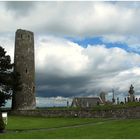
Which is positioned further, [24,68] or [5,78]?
[24,68]

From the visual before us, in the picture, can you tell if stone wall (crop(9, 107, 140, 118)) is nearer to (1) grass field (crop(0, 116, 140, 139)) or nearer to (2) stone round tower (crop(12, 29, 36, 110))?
(2) stone round tower (crop(12, 29, 36, 110))

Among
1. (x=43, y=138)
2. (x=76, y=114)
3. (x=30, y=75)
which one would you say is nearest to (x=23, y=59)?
(x=30, y=75)

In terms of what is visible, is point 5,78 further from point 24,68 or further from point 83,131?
point 83,131

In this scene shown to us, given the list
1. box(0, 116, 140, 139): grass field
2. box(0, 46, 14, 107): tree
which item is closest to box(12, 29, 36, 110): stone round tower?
box(0, 46, 14, 107): tree

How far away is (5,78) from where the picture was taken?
6294 cm

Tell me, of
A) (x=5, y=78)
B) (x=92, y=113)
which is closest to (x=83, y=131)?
(x=92, y=113)

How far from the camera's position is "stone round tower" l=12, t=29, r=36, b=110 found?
67562mm

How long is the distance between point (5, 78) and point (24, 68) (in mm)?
5840

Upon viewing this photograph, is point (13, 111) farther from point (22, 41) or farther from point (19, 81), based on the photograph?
point (22, 41)

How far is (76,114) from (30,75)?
20708 mm

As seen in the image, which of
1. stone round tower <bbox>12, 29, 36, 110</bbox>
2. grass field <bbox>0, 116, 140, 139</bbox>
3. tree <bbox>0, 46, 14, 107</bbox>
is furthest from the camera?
stone round tower <bbox>12, 29, 36, 110</bbox>

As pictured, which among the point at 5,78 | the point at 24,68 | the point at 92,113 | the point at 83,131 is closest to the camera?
the point at 83,131

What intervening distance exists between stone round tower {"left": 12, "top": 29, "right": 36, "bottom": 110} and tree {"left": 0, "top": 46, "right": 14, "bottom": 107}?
3.57 meters

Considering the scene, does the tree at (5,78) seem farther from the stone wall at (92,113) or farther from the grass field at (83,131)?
the grass field at (83,131)
